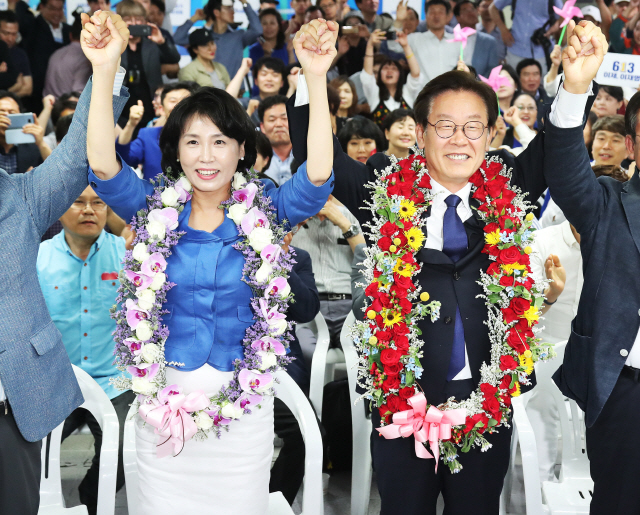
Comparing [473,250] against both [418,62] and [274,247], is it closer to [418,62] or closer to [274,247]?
[274,247]

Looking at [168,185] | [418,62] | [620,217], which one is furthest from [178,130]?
[418,62]

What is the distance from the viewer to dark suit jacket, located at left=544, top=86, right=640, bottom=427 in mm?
2043

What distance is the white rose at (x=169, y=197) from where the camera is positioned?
2209 mm

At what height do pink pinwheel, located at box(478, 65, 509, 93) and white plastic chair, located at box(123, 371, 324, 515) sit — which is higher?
pink pinwheel, located at box(478, 65, 509, 93)

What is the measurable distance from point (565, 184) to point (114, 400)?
2.23m

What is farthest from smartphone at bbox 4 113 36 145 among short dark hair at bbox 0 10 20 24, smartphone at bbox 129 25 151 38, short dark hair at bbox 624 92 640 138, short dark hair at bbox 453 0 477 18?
short dark hair at bbox 453 0 477 18

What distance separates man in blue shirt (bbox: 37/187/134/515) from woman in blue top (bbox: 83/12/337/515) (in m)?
1.07

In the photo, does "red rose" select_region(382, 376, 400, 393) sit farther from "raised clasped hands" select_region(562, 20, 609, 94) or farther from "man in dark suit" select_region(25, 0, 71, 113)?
"man in dark suit" select_region(25, 0, 71, 113)

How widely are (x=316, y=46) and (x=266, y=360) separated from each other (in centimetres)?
97

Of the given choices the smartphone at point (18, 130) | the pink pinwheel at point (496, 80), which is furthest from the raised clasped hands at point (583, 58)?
the smartphone at point (18, 130)

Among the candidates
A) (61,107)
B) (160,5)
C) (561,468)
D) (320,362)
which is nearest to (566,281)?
(561,468)

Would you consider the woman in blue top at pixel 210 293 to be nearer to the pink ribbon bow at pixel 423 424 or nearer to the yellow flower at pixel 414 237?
the yellow flower at pixel 414 237

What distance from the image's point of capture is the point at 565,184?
2.04 m

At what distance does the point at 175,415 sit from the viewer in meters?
2.11
